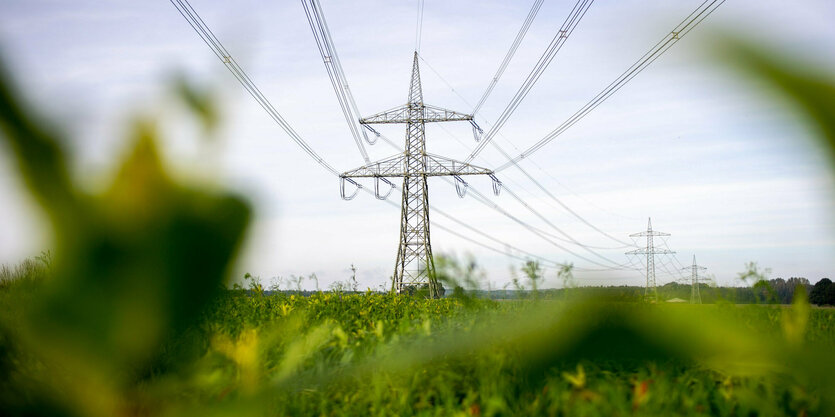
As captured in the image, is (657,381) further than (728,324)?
Yes

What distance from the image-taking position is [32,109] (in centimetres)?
42

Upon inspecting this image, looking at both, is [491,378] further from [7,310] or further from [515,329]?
[7,310]

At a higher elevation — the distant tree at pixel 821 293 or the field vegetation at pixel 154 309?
the distant tree at pixel 821 293

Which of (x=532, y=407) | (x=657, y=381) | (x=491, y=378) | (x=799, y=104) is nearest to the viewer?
(x=799, y=104)

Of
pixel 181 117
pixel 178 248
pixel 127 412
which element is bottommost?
pixel 127 412

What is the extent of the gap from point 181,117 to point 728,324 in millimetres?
488

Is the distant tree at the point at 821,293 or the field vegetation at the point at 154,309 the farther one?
the distant tree at the point at 821,293

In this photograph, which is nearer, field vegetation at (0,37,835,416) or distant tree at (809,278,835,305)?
field vegetation at (0,37,835,416)

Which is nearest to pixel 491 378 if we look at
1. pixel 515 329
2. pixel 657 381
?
pixel 657 381

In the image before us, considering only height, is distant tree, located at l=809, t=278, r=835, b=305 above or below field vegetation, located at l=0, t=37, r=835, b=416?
above

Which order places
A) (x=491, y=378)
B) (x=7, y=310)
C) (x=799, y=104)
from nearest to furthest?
(x=799, y=104) → (x=7, y=310) → (x=491, y=378)

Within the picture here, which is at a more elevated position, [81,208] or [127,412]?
[81,208]

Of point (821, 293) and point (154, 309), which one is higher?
point (821, 293)

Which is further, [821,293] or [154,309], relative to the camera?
[821,293]
